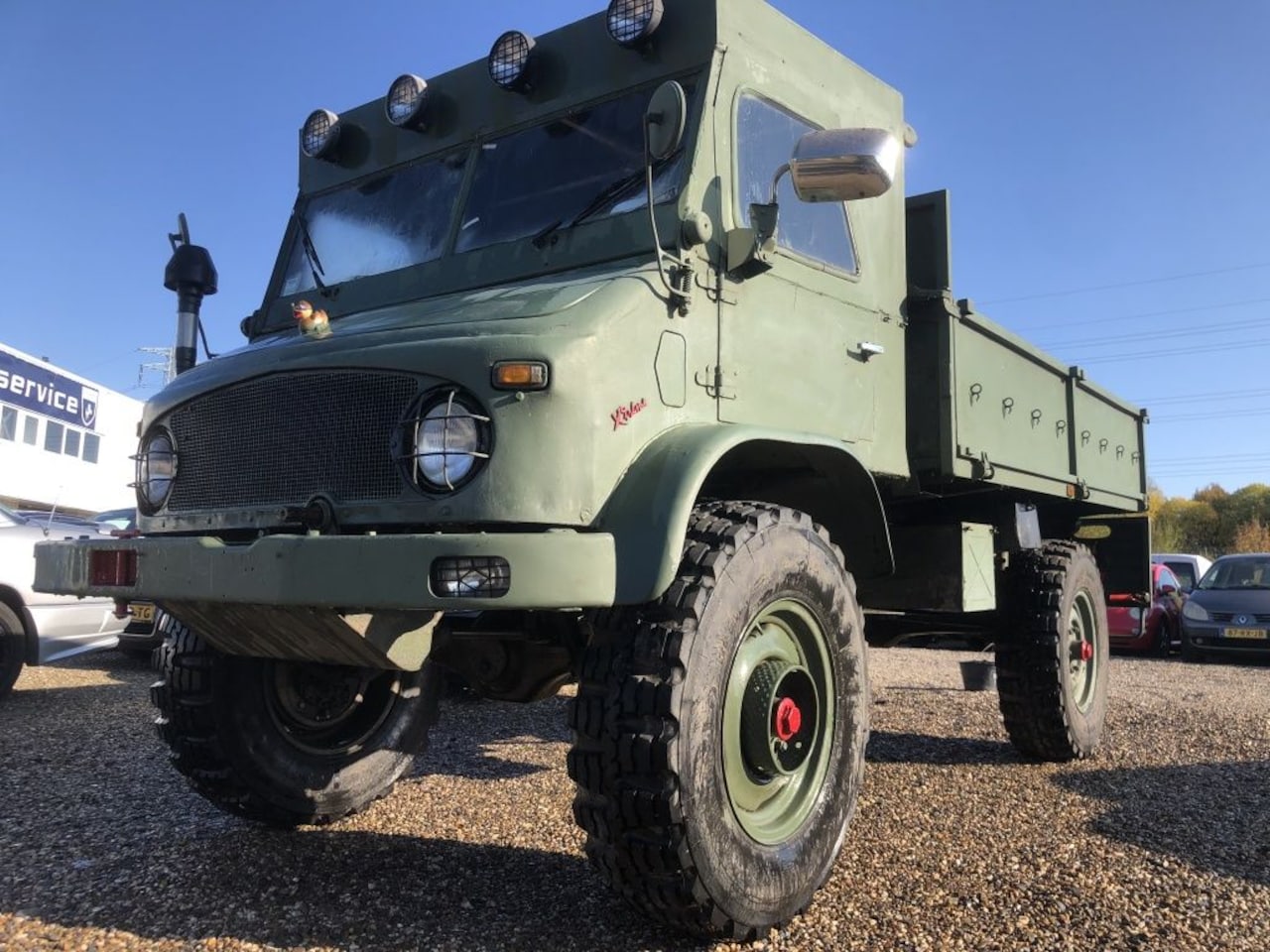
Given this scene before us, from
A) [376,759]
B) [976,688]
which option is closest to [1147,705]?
[976,688]

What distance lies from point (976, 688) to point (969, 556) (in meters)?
1.61

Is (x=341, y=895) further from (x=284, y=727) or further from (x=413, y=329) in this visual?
(x=413, y=329)

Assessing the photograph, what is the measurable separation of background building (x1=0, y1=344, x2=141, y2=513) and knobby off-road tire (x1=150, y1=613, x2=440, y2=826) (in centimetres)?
1595

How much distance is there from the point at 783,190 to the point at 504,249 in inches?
42.3

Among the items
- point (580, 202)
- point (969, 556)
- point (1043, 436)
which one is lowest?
point (969, 556)

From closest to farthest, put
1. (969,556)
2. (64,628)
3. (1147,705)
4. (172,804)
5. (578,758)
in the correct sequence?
(578,758) → (172,804) → (969,556) → (64,628) → (1147,705)

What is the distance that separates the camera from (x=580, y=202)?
365 centimetres

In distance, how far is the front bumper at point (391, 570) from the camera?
250 cm

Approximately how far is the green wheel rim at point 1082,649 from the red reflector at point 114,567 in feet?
16.2

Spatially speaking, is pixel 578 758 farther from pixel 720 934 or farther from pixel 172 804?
pixel 172 804

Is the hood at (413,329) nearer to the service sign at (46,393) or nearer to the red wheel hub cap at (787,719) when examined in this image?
the red wheel hub cap at (787,719)

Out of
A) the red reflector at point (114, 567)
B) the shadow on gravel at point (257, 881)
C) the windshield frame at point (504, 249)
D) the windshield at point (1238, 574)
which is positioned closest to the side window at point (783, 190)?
the windshield frame at point (504, 249)

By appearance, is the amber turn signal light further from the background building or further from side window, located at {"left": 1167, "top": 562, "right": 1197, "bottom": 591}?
side window, located at {"left": 1167, "top": 562, "right": 1197, "bottom": 591}

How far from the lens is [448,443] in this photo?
2689mm
